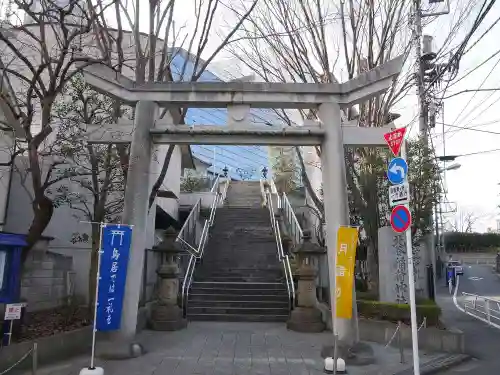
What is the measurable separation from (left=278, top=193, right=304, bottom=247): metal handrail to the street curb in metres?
6.53

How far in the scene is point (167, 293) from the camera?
1086 cm

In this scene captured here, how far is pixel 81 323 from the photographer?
340 inches

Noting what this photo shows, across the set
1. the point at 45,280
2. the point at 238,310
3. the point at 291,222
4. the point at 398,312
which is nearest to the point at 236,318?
the point at 238,310

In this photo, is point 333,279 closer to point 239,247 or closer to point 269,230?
point 239,247

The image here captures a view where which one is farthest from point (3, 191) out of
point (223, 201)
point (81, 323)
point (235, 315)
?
point (223, 201)

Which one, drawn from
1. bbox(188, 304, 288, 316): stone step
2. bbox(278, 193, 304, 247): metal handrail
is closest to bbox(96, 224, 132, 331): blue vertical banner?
bbox(188, 304, 288, 316): stone step

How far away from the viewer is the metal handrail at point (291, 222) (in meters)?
15.6

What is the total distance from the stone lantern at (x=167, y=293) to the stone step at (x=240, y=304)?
1.14m

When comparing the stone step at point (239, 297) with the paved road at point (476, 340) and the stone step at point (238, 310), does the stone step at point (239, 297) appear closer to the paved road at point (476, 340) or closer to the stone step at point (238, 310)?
the stone step at point (238, 310)

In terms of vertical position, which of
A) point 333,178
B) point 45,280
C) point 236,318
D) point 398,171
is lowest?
point 236,318

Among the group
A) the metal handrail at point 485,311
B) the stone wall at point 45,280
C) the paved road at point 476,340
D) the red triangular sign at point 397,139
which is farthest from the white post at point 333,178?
the metal handrail at point 485,311

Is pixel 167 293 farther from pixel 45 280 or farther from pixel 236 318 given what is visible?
pixel 45 280

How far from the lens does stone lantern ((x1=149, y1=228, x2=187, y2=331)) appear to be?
34.4 ft

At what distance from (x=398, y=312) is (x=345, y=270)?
3.23 metres
